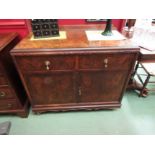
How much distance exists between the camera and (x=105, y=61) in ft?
3.83

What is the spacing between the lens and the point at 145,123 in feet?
4.90

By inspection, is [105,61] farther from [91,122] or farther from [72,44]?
[91,122]

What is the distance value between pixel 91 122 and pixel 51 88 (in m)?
0.60

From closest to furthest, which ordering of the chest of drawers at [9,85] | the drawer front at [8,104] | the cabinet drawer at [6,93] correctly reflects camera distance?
1. the chest of drawers at [9,85]
2. the cabinet drawer at [6,93]
3. the drawer front at [8,104]

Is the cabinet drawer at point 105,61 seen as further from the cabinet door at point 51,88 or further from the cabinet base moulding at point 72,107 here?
the cabinet base moulding at point 72,107

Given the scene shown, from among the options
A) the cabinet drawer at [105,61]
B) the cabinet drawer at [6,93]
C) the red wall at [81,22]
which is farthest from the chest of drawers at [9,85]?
the cabinet drawer at [105,61]

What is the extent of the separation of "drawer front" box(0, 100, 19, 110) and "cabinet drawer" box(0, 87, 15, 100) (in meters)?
0.06

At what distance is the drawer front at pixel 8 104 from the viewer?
1416 millimetres

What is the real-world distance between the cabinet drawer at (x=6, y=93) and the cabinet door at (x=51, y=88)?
19 centimetres

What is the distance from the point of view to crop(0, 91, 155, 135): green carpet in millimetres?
1431

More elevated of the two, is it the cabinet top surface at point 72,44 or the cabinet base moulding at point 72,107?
the cabinet top surface at point 72,44

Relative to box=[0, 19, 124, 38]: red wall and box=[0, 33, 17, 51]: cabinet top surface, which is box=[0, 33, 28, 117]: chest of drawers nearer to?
box=[0, 33, 17, 51]: cabinet top surface

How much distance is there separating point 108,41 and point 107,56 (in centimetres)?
17

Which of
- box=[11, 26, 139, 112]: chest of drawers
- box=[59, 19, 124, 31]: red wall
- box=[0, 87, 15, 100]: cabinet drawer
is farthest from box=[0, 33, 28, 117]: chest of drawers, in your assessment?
box=[59, 19, 124, 31]: red wall
